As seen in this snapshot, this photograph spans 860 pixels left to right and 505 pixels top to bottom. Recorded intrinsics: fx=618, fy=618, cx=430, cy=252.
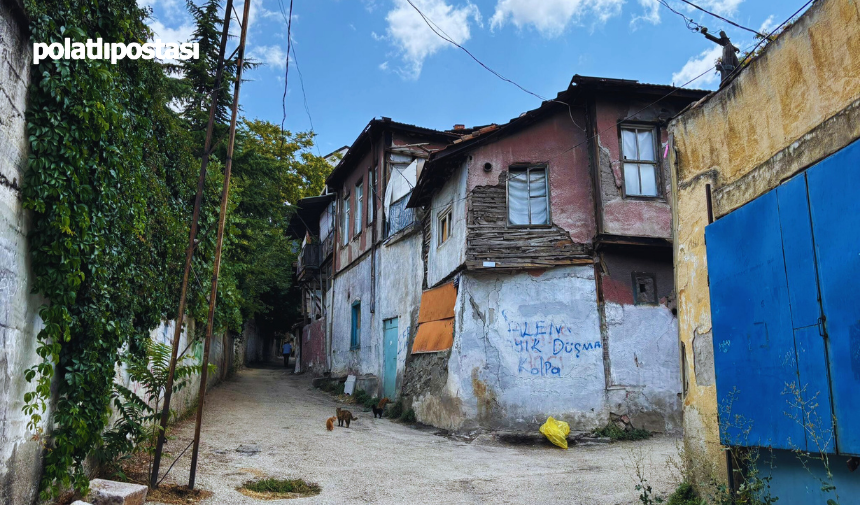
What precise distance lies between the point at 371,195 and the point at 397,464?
34.1 feet

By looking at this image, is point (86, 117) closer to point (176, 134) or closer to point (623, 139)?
point (176, 134)

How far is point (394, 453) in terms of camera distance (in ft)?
30.4

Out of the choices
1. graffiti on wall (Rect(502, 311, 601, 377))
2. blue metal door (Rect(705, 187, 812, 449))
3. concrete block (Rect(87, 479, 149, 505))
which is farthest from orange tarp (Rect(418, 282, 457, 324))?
concrete block (Rect(87, 479, 149, 505))

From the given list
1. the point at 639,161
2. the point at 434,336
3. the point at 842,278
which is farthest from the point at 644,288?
the point at 842,278

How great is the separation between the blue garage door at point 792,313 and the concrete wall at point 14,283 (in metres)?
5.48

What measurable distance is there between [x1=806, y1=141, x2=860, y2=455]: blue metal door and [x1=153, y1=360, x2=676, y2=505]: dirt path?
2.77 m

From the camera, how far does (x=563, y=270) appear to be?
38.5 feet

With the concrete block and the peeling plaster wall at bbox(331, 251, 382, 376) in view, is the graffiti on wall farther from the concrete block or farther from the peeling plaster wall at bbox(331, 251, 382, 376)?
the concrete block

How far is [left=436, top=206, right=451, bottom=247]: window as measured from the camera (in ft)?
42.6

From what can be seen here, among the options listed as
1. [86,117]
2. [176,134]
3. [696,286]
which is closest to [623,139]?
[696,286]

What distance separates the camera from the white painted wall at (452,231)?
12125mm

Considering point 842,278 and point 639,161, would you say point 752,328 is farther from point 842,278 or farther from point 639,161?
point 639,161

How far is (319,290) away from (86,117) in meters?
20.6

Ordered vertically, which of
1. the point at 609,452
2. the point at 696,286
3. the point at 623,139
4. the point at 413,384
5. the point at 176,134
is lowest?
the point at 609,452
